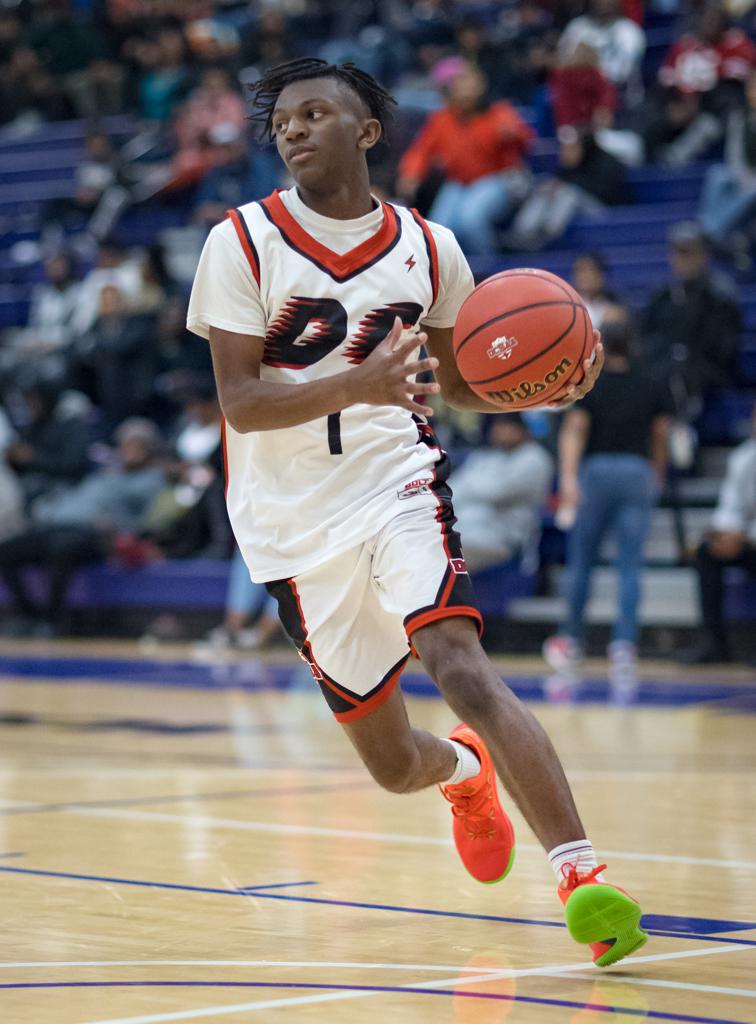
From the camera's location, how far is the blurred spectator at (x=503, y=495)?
1202 cm

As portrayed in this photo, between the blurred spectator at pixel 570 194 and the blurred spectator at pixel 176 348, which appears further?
the blurred spectator at pixel 176 348

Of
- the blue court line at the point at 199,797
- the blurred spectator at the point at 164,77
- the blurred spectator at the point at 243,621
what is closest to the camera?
the blue court line at the point at 199,797

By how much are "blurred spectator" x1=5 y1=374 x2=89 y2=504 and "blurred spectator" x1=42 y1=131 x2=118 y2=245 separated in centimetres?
306

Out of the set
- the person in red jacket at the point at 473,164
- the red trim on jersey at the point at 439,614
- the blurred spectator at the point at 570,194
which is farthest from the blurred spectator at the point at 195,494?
the red trim on jersey at the point at 439,614

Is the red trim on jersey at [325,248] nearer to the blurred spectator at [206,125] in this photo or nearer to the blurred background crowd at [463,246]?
the blurred background crowd at [463,246]

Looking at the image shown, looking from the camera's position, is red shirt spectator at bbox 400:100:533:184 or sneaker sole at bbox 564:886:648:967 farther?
red shirt spectator at bbox 400:100:533:184

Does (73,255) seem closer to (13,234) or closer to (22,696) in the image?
(13,234)

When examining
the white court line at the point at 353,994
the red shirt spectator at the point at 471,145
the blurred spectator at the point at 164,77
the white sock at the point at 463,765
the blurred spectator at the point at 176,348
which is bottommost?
the white court line at the point at 353,994

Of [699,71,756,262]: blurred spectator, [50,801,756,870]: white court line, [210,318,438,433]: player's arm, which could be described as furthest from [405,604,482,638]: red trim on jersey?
[699,71,756,262]: blurred spectator

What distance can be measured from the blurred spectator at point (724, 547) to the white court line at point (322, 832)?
239 inches

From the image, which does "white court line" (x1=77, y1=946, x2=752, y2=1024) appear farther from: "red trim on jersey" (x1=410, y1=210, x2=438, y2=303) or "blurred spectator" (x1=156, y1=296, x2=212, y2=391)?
"blurred spectator" (x1=156, y1=296, x2=212, y2=391)

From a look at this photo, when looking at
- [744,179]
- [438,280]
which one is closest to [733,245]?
[744,179]

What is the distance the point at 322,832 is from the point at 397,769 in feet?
3.96

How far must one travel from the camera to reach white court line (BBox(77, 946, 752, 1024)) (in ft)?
10.1
